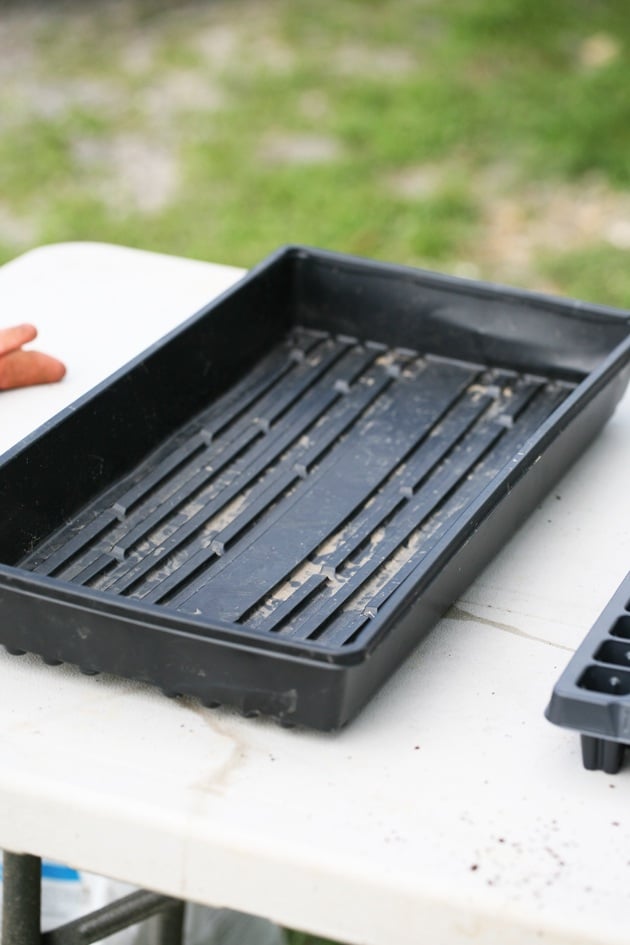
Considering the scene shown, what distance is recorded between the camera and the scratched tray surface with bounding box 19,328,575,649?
46.4 inches

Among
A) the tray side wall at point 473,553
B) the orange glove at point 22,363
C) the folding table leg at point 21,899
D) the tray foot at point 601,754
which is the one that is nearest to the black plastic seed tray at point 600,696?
the tray foot at point 601,754

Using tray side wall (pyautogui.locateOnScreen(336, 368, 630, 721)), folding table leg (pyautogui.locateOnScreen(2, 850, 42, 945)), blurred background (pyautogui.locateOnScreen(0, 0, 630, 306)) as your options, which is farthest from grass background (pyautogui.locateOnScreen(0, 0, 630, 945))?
folding table leg (pyautogui.locateOnScreen(2, 850, 42, 945))

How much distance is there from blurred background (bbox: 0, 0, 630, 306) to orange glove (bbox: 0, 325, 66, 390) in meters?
1.78

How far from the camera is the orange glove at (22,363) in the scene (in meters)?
1.42

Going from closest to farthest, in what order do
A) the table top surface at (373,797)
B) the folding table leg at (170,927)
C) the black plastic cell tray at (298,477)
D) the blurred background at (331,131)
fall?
the table top surface at (373,797), the black plastic cell tray at (298,477), the folding table leg at (170,927), the blurred background at (331,131)

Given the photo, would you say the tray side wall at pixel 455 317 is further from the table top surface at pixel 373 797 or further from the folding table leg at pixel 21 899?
the folding table leg at pixel 21 899

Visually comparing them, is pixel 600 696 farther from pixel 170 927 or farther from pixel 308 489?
pixel 170 927

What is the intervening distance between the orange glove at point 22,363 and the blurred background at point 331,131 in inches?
70.2

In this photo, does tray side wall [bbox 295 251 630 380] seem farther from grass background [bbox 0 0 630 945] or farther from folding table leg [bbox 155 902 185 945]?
grass background [bbox 0 0 630 945]

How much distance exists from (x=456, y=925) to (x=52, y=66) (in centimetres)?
375

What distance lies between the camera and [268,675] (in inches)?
38.4

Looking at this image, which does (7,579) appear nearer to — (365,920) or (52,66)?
(365,920)

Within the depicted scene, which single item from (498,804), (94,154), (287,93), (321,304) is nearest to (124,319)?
(321,304)

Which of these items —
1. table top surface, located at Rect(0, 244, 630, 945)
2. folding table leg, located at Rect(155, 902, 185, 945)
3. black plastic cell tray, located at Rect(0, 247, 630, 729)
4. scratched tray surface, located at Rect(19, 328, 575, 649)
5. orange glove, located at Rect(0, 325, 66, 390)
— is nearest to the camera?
table top surface, located at Rect(0, 244, 630, 945)
